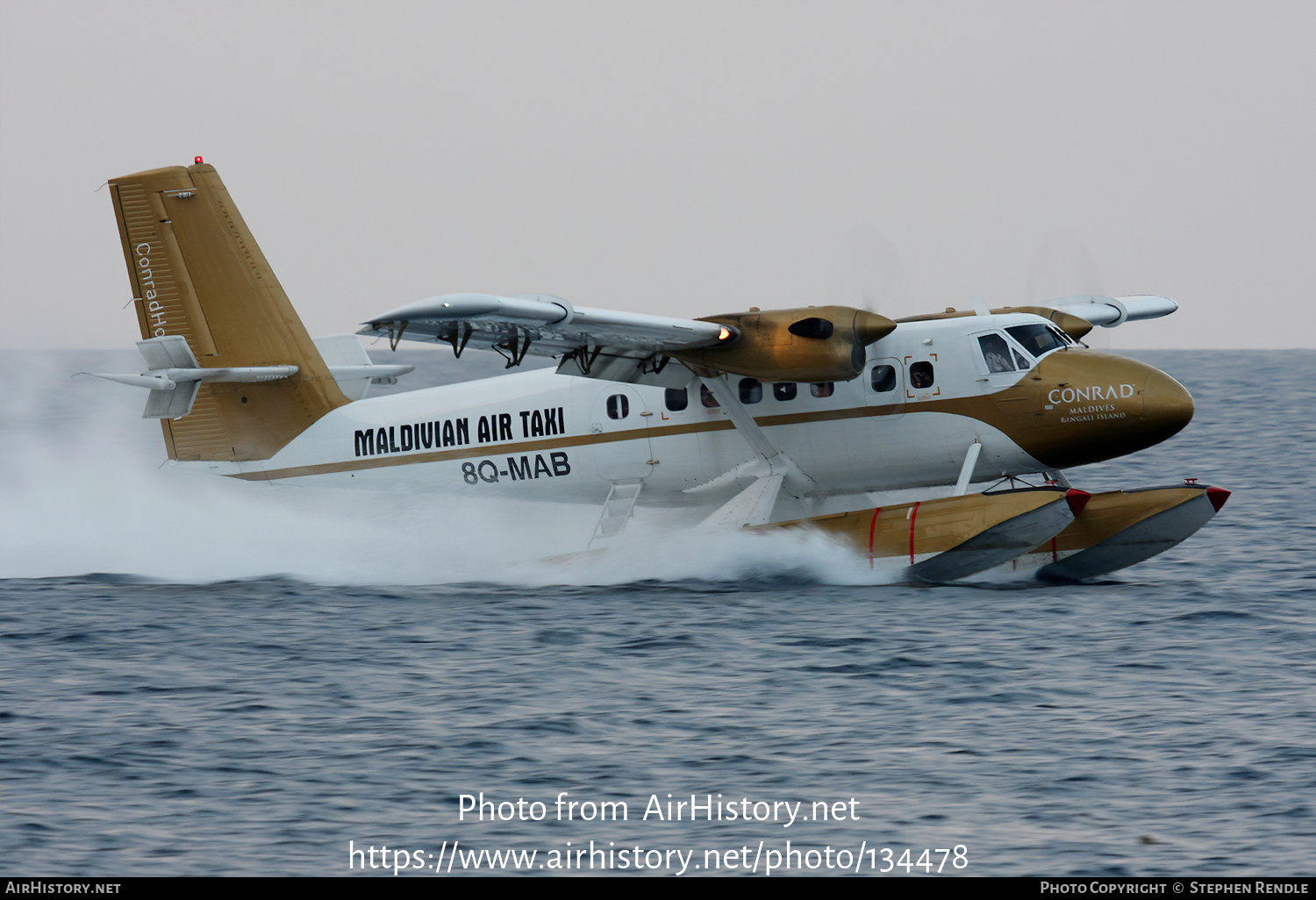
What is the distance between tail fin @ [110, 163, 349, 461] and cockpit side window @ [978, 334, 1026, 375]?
8.43 meters

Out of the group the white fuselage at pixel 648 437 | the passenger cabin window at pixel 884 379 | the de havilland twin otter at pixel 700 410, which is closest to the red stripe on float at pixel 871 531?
the de havilland twin otter at pixel 700 410

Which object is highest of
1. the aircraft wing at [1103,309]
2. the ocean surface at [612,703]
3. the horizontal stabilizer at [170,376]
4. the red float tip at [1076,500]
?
the aircraft wing at [1103,309]

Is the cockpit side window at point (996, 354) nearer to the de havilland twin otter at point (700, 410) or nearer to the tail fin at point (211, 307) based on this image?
the de havilland twin otter at point (700, 410)

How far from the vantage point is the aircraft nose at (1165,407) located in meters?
15.7

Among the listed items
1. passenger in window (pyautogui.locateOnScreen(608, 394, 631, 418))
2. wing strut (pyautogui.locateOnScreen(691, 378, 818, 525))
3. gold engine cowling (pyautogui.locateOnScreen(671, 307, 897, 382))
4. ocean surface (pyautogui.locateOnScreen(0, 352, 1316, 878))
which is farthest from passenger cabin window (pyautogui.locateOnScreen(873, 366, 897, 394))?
passenger in window (pyautogui.locateOnScreen(608, 394, 631, 418))

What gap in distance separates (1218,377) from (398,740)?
7020 cm

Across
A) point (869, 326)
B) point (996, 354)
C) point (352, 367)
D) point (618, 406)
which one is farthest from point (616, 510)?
point (996, 354)

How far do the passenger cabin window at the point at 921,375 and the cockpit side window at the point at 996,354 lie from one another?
65 cm

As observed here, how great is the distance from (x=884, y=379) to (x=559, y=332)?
3.99m

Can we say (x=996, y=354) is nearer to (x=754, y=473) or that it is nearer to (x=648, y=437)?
(x=754, y=473)

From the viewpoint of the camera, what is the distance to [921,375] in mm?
16547

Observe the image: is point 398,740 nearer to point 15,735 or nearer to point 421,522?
point 15,735

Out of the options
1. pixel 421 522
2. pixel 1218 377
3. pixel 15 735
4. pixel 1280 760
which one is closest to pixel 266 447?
pixel 421 522

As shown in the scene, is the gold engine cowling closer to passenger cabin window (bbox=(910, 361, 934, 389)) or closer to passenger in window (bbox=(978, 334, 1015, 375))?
passenger cabin window (bbox=(910, 361, 934, 389))
